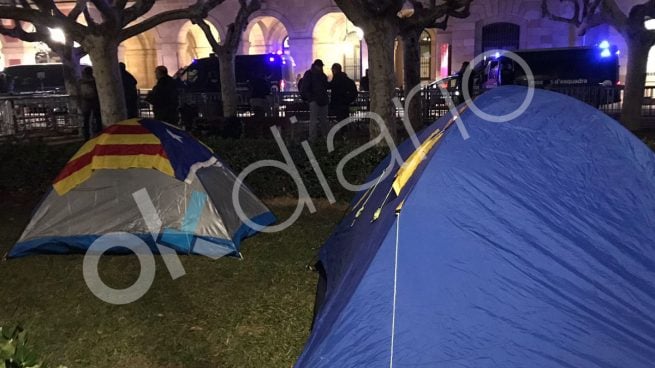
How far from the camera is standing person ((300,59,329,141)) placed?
1120 centimetres

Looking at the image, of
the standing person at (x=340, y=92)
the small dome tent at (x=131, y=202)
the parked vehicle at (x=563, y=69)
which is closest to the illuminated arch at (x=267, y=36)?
the parked vehicle at (x=563, y=69)

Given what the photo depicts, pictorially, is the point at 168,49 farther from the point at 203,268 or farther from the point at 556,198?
the point at 556,198

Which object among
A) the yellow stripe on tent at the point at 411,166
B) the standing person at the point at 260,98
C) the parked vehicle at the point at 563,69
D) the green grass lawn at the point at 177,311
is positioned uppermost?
the parked vehicle at the point at 563,69

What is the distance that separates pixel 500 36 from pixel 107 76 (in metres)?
19.7

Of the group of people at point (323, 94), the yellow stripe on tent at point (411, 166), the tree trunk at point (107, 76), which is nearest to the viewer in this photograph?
the yellow stripe on tent at point (411, 166)

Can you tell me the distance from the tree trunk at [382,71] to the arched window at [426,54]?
20110mm

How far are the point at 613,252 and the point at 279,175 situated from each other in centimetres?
540

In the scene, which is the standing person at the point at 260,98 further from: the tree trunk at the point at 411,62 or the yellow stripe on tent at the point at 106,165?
the yellow stripe on tent at the point at 106,165

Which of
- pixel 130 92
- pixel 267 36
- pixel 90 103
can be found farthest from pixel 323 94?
pixel 267 36

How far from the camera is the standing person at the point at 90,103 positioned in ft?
37.3

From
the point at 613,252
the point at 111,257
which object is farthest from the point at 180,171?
the point at 613,252

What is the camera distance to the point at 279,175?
807cm

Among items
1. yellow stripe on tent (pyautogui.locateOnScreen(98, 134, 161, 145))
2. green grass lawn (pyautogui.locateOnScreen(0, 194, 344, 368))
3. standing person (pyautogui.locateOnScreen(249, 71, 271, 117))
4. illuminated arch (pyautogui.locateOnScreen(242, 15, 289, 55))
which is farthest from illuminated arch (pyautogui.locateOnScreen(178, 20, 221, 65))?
green grass lawn (pyautogui.locateOnScreen(0, 194, 344, 368))

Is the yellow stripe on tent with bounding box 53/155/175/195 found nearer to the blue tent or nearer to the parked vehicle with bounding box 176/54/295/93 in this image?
the blue tent
